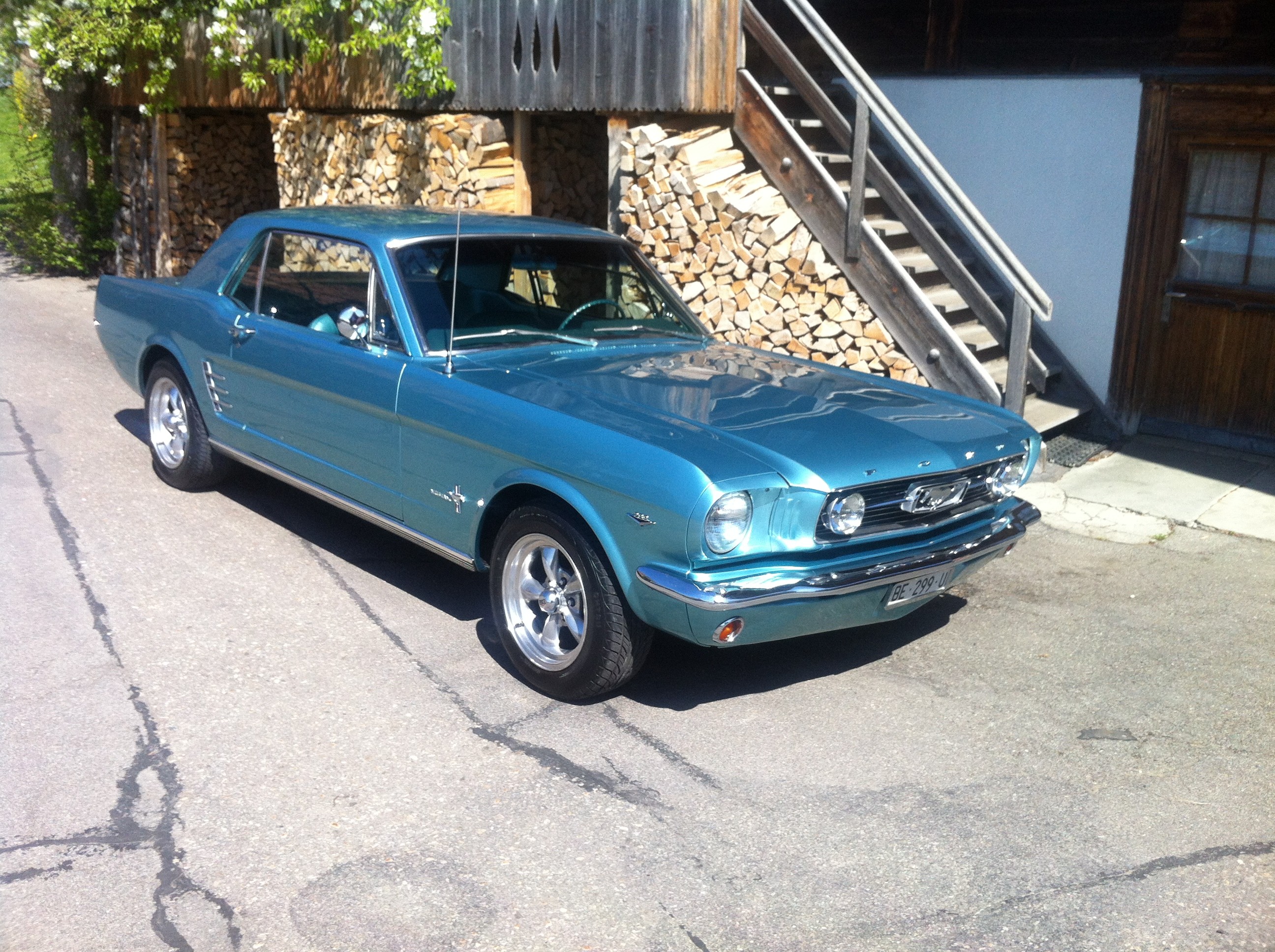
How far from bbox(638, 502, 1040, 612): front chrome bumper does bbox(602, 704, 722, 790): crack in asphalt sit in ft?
1.81

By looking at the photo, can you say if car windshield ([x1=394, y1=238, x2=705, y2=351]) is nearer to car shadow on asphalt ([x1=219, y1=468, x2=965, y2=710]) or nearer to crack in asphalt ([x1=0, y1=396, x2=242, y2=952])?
car shadow on asphalt ([x1=219, y1=468, x2=965, y2=710])

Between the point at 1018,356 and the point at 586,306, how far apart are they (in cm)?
318

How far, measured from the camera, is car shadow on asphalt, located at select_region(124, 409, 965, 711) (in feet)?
15.6

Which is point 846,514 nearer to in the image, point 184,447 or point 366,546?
point 366,546

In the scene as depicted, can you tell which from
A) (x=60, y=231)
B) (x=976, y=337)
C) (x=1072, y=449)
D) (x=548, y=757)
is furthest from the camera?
(x=60, y=231)

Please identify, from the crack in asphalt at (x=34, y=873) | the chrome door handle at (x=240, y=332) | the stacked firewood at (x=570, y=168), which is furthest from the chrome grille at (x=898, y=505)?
the stacked firewood at (x=570, y=168)

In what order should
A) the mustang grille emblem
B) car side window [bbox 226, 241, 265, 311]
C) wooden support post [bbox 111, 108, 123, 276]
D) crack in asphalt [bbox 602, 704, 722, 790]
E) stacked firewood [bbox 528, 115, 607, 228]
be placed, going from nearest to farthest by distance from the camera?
crack in asphalt [bbox 602, 704, 722, 790] < the mustang grille emblem < car side window [bbox 226, 241, 265, 311] < stacked firewood [bbox 528, 115, 607, 228] < wooden support post [bbox 111, 108, 123, 276]

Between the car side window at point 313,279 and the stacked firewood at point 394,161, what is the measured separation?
384 centimetres

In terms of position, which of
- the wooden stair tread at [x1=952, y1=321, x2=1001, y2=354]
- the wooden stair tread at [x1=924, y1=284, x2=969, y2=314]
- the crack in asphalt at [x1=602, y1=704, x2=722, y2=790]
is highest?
the wooden stair tread at [x1=924, y1=284, x2=969, y2=314]

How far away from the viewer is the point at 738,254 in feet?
28.1

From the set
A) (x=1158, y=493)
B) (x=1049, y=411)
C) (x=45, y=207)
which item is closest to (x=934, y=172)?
Answer: (x=1049, y=411)

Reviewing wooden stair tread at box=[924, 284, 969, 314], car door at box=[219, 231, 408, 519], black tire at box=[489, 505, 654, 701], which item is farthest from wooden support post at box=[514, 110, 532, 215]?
black tire at box=[489, 505, 654, 701]

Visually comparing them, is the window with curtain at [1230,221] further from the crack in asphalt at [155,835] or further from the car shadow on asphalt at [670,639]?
the crack in asphalt at [155,835]

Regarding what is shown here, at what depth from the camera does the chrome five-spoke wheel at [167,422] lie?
6871 mm
